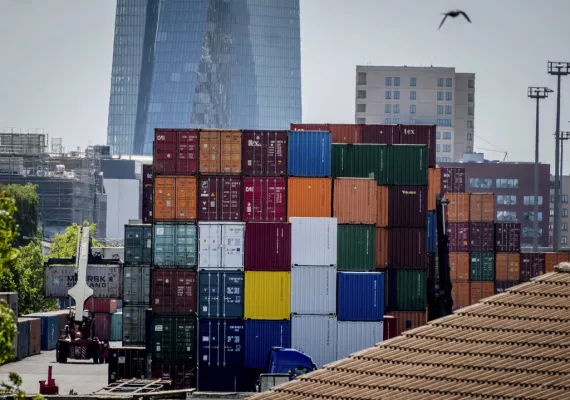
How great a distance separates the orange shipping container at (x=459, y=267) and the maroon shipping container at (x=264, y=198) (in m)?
41.6

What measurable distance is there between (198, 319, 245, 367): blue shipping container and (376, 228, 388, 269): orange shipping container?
8.08m

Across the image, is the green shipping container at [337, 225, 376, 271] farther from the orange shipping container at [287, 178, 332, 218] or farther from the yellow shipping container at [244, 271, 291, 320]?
the yellow shipping container at [244, 271, 291, 320]

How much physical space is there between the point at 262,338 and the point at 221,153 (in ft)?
29.7

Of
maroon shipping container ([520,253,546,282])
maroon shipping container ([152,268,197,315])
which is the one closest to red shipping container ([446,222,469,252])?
maroon shipping container ([520,253,546,282])

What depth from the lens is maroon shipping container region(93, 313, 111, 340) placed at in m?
112

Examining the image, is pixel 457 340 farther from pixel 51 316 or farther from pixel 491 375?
pixel 51 316

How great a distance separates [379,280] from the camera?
67.2 metres

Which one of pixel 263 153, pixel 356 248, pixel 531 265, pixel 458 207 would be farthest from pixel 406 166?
pixel 531 265

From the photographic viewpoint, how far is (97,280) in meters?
96.4

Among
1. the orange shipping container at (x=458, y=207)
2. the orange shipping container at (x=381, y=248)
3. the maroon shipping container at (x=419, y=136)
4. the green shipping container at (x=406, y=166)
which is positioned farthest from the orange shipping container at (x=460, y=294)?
the orange shipping container at (x=381, y=248)

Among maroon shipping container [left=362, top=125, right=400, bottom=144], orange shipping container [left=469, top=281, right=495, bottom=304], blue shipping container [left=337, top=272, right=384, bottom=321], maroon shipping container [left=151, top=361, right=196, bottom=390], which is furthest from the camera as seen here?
orange shipping container [left=469, top=281, right=495, bottom=304]

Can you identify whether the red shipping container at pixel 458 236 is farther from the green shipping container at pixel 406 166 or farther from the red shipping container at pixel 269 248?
the red shipping container at pixel 269 248

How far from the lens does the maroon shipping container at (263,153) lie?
7019cm

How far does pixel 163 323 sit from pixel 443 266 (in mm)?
14033
